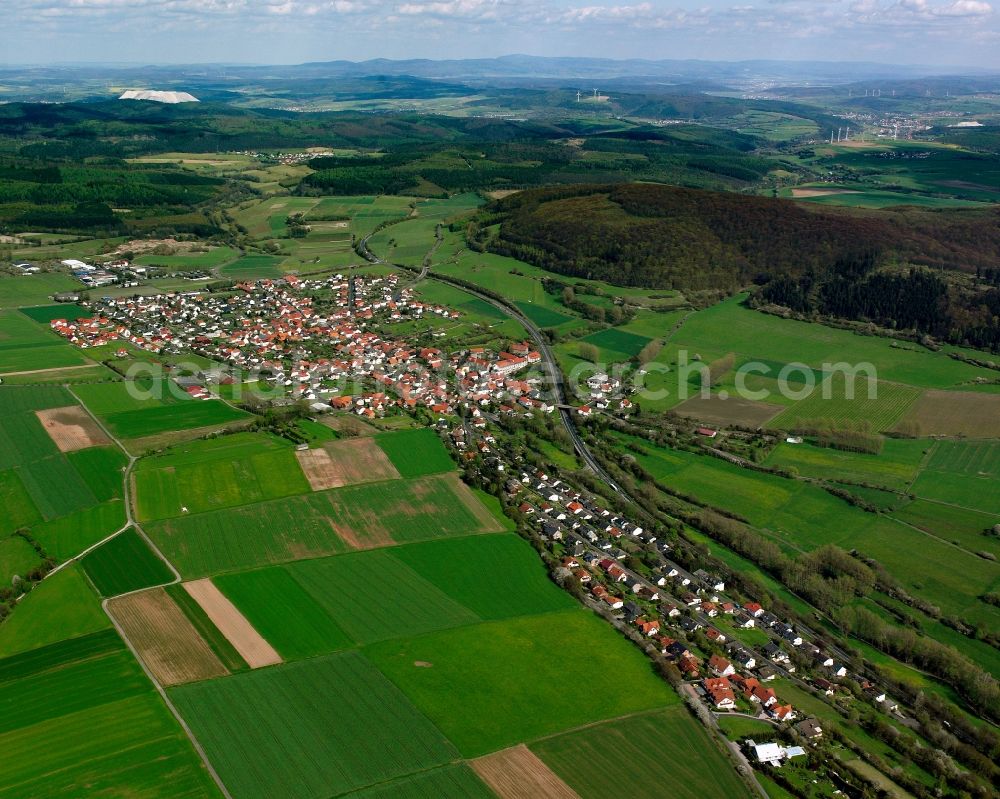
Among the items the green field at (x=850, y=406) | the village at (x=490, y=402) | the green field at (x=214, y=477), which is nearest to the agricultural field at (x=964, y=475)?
the green field at (x=850, y=406)

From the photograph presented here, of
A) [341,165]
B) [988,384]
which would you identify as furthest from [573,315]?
[341,165]

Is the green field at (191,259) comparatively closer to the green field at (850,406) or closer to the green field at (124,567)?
the green field at (124,567)

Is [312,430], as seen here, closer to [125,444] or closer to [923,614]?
[125,444]

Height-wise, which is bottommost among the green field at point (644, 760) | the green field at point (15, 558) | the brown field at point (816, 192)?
the green field at point (644, 760)

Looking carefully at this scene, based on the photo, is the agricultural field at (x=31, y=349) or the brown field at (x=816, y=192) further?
the brown field at (x=816, y=192)

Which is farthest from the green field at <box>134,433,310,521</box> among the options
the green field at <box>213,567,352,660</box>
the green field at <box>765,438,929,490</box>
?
the green field at <box>765,438,929,490</box>
